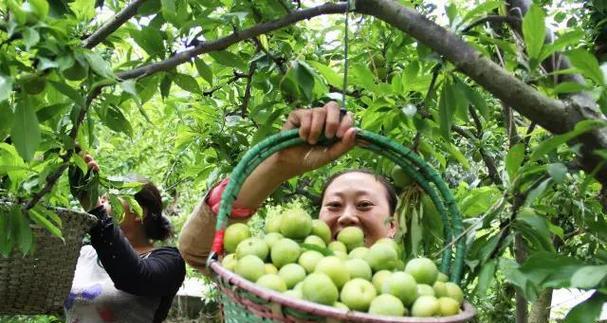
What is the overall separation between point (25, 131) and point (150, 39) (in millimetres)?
421

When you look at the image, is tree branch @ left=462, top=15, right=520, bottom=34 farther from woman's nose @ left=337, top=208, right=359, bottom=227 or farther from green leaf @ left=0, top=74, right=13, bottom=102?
green leaf @ left=0, top=74, right=13, bottom=102

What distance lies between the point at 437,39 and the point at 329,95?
1.55ft

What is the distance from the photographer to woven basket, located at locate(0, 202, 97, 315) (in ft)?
6.74

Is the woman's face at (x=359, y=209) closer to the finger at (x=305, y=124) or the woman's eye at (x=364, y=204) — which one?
the woman's eye at (x=364, y=204)

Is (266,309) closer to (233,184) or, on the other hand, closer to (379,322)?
(379,322)

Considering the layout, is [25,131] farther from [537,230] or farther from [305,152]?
[537,230]

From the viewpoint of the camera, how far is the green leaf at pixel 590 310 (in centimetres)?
91

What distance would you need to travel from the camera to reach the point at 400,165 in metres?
1.33

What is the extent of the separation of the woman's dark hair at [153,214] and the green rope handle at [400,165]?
1706 mm

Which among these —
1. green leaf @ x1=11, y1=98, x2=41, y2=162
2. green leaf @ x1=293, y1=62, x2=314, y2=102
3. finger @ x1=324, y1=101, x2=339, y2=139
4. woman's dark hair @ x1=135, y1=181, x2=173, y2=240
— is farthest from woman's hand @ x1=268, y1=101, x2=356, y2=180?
woman's dark hair @ x1=135, y1=181, x2=173, y2=240

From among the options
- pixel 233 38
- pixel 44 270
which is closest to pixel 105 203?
pixel 44 270

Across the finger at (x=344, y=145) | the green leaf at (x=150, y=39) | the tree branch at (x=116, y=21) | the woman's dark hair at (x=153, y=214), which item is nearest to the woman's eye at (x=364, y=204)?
the finger at (x=344, y=145)

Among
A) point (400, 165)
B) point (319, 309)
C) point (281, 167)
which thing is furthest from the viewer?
point (281, 167)

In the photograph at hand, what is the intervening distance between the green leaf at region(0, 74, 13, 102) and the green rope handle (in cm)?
39
